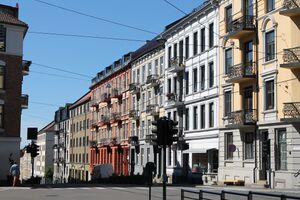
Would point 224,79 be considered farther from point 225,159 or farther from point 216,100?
point 225,159

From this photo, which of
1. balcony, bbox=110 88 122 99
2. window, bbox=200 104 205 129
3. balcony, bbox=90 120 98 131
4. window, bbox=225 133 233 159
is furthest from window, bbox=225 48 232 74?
balcony, bbox=90 120 98 131

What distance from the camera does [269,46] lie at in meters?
38.5

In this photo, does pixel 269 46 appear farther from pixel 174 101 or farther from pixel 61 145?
pixel 61 145

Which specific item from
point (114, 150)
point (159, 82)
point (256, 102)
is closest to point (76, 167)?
point (114, 150)

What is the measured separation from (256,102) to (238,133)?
124 inches

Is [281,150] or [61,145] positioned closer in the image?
[281,150]

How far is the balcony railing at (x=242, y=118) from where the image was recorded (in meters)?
39.5

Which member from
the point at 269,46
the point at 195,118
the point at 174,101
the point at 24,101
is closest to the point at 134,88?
the point at 174,101

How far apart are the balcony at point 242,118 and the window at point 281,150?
294cm

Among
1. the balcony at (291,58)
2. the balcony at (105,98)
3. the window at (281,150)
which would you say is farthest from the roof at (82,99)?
the balcony at (291,58)

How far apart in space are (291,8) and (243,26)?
5.56m

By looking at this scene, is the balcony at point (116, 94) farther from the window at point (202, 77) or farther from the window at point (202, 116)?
the window at point (202, 116)

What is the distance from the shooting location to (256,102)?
39531mm

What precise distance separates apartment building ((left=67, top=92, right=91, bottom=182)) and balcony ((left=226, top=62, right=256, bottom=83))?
5629 cm
